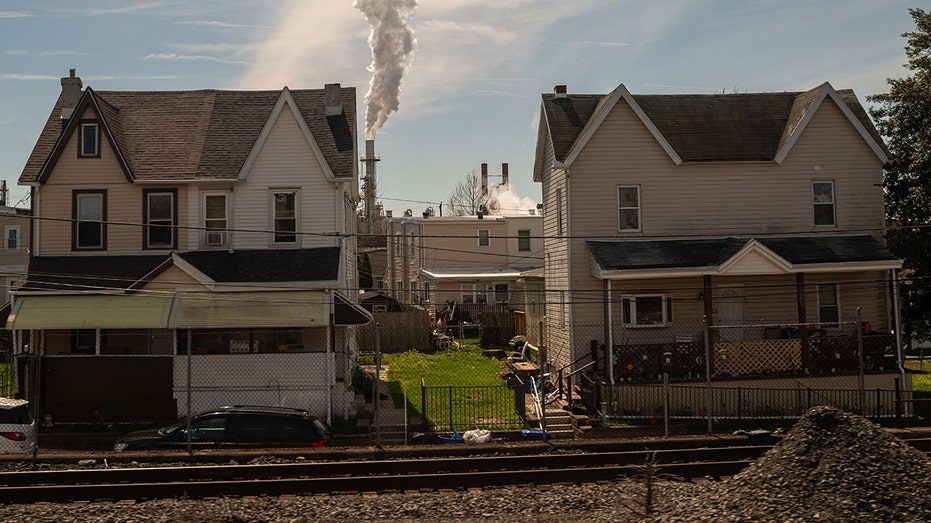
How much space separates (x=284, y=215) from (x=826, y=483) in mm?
17389

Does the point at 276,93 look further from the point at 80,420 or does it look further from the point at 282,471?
the point at 282,471

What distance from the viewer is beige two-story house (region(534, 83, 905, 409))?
24156mm

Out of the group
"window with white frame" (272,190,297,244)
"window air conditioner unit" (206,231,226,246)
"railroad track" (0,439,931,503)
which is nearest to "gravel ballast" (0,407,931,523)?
"railroad track" (0,439,931,503)

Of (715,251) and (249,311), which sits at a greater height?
(715,251)

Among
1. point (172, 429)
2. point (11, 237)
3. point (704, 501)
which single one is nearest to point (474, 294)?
point (11, 237)

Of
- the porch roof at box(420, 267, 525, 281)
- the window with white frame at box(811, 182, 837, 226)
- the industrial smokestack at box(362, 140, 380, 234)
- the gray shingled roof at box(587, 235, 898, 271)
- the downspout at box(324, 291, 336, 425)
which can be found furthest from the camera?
the industrial smokestack at box(362, 140, 380, 234)

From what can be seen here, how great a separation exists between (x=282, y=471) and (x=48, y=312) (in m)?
11.1

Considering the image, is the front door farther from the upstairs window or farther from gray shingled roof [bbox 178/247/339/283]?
the upstairs window

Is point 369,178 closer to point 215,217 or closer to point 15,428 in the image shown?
point 215,217

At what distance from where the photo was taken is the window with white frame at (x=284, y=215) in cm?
2439

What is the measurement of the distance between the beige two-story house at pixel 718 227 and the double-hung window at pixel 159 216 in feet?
39.2

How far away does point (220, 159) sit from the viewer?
80.8ft

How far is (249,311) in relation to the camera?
2175cm

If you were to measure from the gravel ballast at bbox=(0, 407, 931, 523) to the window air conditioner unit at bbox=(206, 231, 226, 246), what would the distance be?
41.2ft
